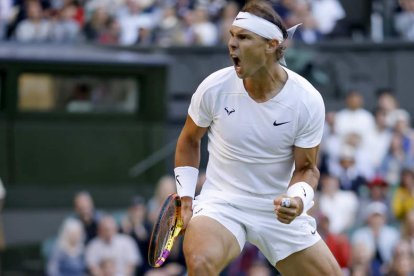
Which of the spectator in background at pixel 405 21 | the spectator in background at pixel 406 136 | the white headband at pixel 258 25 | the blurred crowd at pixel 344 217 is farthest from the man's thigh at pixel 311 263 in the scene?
the spectator in background at pixel 405 21

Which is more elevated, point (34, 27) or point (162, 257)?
point (162, 257)

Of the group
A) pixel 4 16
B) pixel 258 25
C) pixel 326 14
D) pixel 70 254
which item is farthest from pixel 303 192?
pixel 326 14

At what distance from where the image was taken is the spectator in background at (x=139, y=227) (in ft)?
49.2

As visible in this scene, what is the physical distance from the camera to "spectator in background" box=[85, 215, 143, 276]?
14.8m

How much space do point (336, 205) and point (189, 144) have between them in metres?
7.30

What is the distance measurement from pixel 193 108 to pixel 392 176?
335 inches

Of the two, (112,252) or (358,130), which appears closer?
(112,252)

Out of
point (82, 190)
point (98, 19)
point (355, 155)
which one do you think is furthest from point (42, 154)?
point (355, 155)

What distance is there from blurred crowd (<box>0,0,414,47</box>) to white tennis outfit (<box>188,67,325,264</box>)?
965 centimetres

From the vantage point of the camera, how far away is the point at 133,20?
18078mm

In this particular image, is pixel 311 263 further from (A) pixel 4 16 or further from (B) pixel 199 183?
(A) pixel 4 16

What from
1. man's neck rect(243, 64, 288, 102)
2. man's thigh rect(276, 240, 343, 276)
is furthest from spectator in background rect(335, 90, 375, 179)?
man's neck rect(243, 64, 288, 102)

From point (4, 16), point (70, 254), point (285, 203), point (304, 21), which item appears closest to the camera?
point (285, 203)

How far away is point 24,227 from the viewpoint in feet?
54.7
